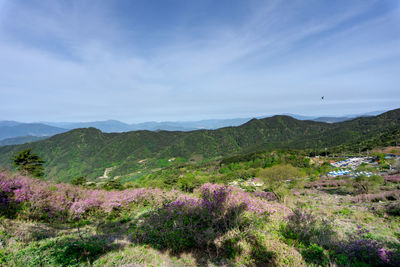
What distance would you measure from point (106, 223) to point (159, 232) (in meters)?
3.69

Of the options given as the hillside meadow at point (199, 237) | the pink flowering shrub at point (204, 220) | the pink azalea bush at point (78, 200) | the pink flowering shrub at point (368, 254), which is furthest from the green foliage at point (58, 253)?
the pink flowering shrub at point (368, 254)

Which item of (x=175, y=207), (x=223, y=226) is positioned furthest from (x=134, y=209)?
(x=223, y=226)

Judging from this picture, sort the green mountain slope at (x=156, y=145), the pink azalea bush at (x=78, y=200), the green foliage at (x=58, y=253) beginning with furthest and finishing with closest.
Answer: the green mountain slope at (x=156, y=145) < the pink azalea bush at (x=78, y=200) < the green foliage at (x=58, y=253)

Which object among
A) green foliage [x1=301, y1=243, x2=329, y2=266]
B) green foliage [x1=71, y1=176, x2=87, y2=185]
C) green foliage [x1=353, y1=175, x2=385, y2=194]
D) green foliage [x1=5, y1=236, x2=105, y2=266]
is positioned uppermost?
green foliage [x1=5, y1=236, x2=105, y2=266]

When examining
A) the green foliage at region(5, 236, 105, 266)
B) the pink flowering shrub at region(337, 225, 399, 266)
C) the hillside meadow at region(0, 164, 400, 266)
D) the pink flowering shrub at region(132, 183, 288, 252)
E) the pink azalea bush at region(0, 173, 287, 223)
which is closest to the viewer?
the green foliage at region(5, 236, 105, 266)

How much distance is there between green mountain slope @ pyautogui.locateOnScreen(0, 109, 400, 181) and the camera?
135000mm

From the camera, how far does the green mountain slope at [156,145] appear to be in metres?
135

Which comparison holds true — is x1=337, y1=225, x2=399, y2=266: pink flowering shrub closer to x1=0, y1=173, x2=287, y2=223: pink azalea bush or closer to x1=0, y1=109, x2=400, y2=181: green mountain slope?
x1=0, y1=173, x2=287, y2=223: pink azalea bush

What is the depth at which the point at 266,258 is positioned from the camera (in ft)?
12.8

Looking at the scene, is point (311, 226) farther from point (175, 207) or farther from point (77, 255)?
point (77, 255)

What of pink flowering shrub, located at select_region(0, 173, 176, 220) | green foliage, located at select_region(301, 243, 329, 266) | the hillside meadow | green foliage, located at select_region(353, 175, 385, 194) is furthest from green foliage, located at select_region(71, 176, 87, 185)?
green foliage, located at select_region(353, 175, 385, 194)


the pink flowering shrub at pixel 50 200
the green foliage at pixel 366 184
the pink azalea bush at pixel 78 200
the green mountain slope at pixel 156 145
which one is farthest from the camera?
the green mountain slope at pixel 156 145

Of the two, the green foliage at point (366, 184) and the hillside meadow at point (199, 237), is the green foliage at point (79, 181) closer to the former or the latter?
the hillside meadow at point (199, 237)

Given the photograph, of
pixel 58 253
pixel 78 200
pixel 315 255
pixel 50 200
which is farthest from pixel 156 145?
pixel 315 255
